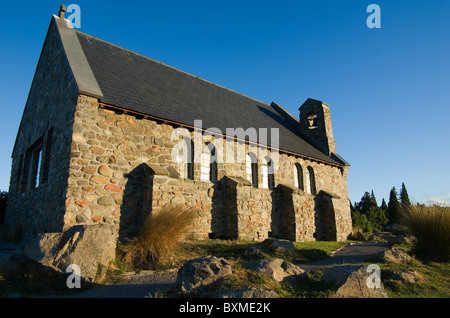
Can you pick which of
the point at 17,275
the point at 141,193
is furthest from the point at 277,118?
the point at 17,275

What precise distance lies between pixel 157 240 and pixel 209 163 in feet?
18.0

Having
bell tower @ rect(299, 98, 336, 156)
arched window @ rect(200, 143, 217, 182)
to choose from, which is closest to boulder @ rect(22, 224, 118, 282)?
arched window @ rect(200, 143, 217, 182)

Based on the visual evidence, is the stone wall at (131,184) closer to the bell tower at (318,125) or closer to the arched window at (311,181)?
the arched window at (311,181)

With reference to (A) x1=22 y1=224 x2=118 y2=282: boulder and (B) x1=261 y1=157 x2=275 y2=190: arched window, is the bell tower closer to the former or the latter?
(B) x1=261 y1=157 x2=275 y2=190: arched window

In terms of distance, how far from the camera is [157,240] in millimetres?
6848

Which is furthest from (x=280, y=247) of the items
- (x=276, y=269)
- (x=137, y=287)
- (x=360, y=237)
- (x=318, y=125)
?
(x=318, y=125)

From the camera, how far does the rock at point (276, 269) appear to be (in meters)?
4.98

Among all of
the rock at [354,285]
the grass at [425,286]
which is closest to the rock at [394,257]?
the grass at [425,286]

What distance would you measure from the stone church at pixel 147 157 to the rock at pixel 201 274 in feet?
13.4

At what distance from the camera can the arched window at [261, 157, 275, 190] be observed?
13828 millimetres

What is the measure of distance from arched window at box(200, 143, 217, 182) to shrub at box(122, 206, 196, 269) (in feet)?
13.7

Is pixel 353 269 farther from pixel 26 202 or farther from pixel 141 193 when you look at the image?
pixel 26 202
